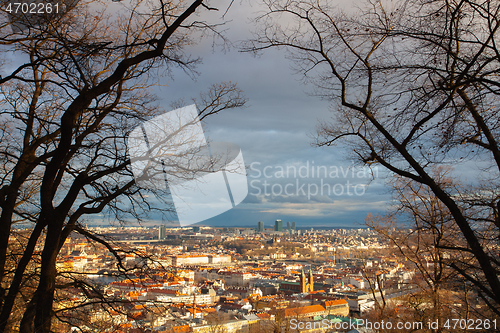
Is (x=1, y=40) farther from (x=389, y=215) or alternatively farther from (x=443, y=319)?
(x=443, y=319)

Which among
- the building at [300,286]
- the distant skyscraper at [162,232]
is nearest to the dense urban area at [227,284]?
the distant skyscraper at [162,232]

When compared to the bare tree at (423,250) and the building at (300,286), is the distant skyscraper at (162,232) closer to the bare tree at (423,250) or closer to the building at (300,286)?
the bare tree at (423,250)

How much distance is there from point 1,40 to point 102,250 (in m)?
2.43

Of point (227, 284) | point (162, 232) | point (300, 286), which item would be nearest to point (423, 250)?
point (162, 232)

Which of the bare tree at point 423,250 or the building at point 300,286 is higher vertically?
the bare tree at point 423,250

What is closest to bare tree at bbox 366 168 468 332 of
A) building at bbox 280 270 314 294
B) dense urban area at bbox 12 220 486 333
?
dense urban area at bbox 12 220 486 333

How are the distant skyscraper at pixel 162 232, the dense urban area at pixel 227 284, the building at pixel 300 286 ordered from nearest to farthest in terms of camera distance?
the dense urban area at pixel 227 284, the distant skyscraper at pixel 162 232, the building at pixel 300 286

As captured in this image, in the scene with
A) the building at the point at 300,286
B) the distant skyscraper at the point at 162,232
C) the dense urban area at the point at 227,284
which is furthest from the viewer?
the building at the point at 300,286

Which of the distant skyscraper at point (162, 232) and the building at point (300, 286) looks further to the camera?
the building at point (300, 286)

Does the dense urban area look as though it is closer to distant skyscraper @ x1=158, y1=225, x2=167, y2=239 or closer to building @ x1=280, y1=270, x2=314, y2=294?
distant skyscraper @ x1=158, y1=225, x2=167, y2=239

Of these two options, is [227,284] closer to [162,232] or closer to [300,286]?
[300,286]

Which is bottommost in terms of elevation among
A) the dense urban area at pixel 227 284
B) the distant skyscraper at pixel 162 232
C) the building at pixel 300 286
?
the building at pixel 300 286

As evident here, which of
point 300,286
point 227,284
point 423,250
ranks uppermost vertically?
point 423,250

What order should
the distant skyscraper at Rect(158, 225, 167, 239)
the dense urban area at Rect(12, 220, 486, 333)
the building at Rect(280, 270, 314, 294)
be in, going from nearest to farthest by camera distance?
the dense urban area at Rect(12, 220, 486, 333)
the distant skyscraper at Rect(158, 225, 167, 239)
the building at Rect(280, 270, 314, 294)
